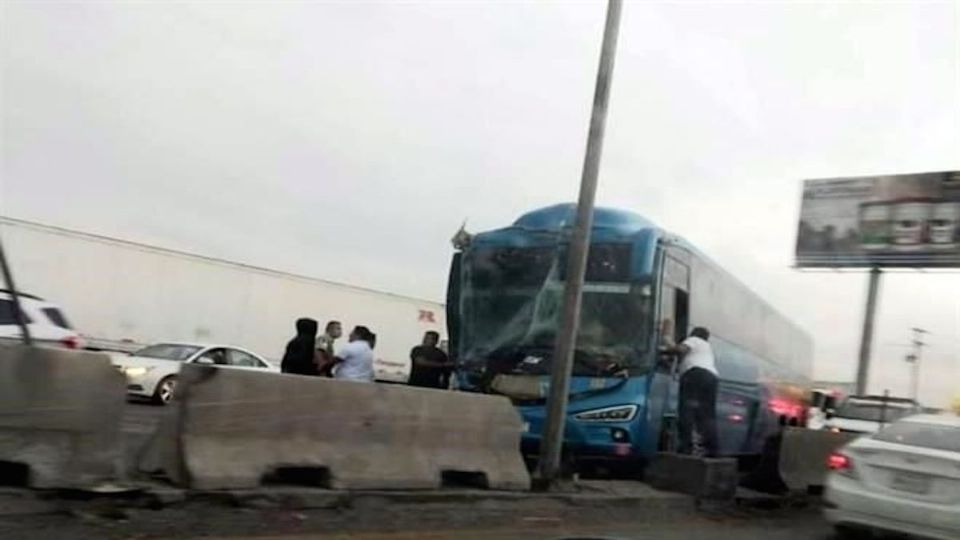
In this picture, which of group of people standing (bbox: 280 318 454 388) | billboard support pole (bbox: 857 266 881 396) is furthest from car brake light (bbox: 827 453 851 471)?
billboard support pole (bbox: 857 266 881 396)

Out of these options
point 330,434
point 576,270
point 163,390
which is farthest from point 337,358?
point 163,390

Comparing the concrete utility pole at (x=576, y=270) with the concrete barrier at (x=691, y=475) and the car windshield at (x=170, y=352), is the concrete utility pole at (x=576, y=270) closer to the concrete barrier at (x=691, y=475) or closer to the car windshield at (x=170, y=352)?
the concrete barrier at (x=691, y=475)

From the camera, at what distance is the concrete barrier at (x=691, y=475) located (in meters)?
11.5

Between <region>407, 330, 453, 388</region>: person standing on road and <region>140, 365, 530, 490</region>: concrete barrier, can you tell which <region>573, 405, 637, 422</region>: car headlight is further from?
<region>407, 330, 453, 388</region>: person standing on road

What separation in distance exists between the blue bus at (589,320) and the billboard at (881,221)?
2393cm

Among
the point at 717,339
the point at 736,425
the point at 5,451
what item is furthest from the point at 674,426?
the point at 5,451

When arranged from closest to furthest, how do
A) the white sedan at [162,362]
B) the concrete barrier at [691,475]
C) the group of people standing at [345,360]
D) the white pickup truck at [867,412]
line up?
1. the concrete barrier at [691,475]
2. the group of people standing at [345,360]
3. the white sedan at [162,362]
4. the white pickup truck at [867,412]

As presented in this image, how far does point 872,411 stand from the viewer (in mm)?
21609

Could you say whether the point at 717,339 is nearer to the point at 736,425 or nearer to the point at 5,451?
the point at 736,425

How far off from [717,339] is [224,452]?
8934 millimetres

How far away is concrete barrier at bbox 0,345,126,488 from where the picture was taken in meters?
6.88

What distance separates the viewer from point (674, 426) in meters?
12.6

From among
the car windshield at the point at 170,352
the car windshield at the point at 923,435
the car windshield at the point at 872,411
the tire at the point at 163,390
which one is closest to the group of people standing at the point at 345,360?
the car windshield at the point at 923,435

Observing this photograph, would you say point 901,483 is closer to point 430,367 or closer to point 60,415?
point 430,367
